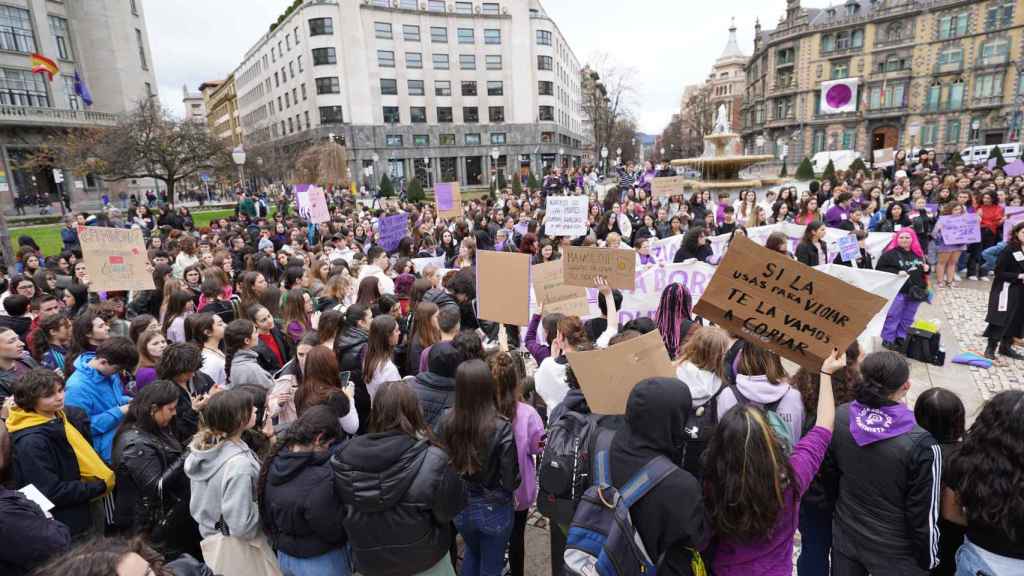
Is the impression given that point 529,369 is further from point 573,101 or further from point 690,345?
point 573,101

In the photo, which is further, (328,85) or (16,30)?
(328,85)

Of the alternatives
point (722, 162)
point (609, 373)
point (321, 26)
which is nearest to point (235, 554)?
point (609, 373)

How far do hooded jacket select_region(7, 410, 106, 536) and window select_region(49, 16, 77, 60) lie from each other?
5854 cm

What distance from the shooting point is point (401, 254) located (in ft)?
33.1

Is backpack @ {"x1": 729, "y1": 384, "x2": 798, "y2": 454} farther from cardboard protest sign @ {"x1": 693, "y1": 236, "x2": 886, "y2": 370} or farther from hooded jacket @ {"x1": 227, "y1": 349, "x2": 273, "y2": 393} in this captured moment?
hooded jacket @ {"x1": 227, "y1": 349, "x2": 273, "y2": 393}

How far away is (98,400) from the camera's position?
157 inches

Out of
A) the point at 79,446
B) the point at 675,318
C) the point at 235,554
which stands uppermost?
the point at 675,318

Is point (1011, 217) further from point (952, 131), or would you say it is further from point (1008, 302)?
point (952, 131)

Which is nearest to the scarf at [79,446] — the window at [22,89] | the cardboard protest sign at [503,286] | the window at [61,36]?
the cardboard protest sign at [503,286]

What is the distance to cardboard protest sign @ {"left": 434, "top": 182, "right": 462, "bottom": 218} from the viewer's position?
13.8 meters

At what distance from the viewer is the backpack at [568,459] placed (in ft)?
9.62

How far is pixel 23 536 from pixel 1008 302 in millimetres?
10276

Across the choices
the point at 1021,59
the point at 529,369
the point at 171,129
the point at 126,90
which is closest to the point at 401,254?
the point at 529,369

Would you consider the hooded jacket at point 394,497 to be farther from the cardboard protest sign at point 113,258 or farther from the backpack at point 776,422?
the cardboard protest sign at point 113,258
